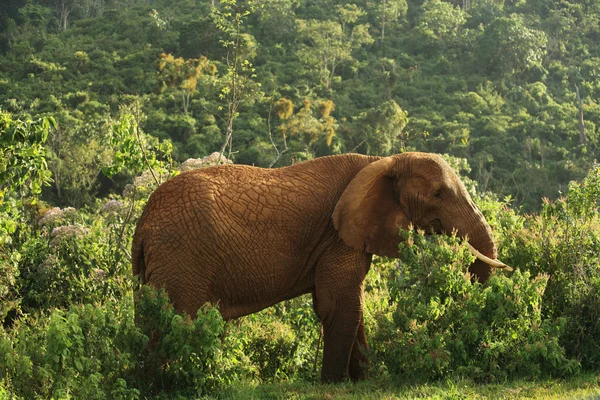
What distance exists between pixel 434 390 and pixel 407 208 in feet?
6.13

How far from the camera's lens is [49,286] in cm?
1088

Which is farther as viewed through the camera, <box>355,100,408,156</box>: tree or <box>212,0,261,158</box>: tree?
<box>355,100,408,156</box>: tree

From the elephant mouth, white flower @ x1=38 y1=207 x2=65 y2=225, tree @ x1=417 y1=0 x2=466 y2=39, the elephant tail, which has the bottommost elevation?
tree @ x1=417 y1=0 x2=466 y2=39

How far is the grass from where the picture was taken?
6832 mm

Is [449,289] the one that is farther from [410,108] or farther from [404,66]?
[404,66]

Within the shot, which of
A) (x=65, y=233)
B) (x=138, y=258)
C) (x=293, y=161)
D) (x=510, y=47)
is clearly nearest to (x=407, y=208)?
(x=138, y=258)

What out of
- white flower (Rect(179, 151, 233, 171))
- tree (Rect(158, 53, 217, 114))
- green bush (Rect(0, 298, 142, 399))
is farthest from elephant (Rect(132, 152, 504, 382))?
tree (Rect(158, 53, 217, 114))

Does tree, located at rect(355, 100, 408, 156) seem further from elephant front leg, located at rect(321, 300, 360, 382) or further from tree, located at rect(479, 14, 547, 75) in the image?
elephant front leg, located at rect(321, 300, 360, 382)

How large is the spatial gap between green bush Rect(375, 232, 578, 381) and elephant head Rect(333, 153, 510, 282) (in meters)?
0.29

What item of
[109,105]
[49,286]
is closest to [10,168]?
[49,286]

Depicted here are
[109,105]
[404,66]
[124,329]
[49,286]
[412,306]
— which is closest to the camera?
[124,329]

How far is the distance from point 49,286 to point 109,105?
32.5 metres

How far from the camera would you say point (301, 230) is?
25.6ft

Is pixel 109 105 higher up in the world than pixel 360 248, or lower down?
lower down
